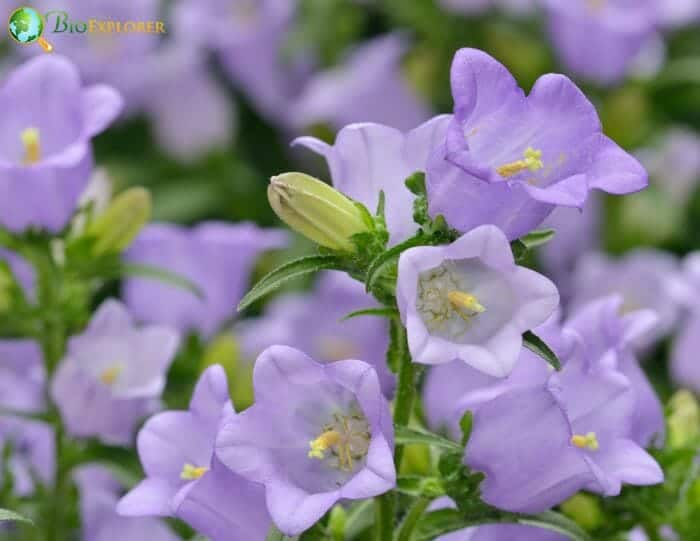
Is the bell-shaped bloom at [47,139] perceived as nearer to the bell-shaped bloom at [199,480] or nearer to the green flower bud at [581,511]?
the bell-shaped bloom at [199,480]

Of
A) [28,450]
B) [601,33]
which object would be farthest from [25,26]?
[601,33]

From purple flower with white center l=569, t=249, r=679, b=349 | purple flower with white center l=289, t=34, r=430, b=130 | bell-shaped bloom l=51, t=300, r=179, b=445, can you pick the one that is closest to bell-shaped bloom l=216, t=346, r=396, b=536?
bell-shaped bloom l=51, t=300, r=179, b=445

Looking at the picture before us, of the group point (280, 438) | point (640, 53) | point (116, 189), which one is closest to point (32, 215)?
point (280, 438)

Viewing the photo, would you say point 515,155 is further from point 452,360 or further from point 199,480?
point 199,480

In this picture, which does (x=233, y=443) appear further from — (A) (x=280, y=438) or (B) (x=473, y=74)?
(B) (x=473, y=74)

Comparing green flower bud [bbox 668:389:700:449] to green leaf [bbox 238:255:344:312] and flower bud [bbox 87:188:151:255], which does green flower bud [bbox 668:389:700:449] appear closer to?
green leaf [bbox 238:255:344:312]

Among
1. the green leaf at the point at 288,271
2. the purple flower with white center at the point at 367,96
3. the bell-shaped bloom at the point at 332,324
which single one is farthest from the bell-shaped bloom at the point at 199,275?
the green leaf at the point at 288,271
